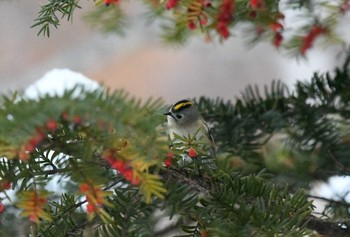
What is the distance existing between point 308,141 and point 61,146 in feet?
1.00

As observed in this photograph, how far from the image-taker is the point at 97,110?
0.87ft

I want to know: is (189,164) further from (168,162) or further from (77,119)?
(77,119)

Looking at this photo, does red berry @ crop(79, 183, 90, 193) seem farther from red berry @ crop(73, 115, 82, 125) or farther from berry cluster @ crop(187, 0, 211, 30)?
berry cluster @ crop(187, 0, 211, 30)

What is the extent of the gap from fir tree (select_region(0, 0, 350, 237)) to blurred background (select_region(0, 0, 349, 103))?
653 millimetres

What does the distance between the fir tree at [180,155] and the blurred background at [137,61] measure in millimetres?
653

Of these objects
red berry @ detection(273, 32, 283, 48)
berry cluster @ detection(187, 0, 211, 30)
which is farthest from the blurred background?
berry cluster @ detection(187, 0, 211, 30)

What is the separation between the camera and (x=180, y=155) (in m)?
0.38

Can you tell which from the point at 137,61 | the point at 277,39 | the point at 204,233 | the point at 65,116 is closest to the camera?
the point at 65,116

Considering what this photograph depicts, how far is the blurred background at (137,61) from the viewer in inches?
50.8

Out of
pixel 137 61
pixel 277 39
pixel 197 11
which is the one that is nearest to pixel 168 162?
pixel 197 11

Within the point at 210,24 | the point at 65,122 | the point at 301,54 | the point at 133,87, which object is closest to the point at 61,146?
the point at 65,122

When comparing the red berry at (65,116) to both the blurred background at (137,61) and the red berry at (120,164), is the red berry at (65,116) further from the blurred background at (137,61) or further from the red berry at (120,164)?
the blurred background at (137,61)

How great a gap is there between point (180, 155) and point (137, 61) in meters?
1.02

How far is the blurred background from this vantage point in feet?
4.23
